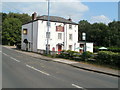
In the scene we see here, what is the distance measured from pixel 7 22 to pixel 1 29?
7171 mm

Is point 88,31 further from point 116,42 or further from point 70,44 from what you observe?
point 70,44

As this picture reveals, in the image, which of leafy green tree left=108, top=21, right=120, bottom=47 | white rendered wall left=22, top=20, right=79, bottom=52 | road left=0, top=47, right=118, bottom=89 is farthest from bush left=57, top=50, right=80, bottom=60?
leafy green tree left=108, top=21, right=120, bottom=47

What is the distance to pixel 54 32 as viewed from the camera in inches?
1687

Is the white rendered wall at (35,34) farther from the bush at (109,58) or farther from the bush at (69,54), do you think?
the bush at (109,58)

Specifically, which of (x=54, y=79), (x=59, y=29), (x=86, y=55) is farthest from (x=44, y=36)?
(x=54, y=79)

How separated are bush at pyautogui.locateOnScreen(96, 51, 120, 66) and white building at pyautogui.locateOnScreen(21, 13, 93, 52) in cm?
2210

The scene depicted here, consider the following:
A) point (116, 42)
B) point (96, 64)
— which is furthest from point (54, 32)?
point (116, 42)

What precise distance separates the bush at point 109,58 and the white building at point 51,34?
22.1 metres

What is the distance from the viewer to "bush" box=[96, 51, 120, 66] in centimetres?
1578

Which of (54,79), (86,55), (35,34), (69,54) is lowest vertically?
(54,79)

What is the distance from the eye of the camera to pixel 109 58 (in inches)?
660

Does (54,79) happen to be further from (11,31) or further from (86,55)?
(11,31)

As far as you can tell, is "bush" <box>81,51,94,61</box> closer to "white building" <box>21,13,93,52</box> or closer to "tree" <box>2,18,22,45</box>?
"white building" <box>21,13,93,52</box>

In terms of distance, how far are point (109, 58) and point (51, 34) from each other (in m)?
26.8
